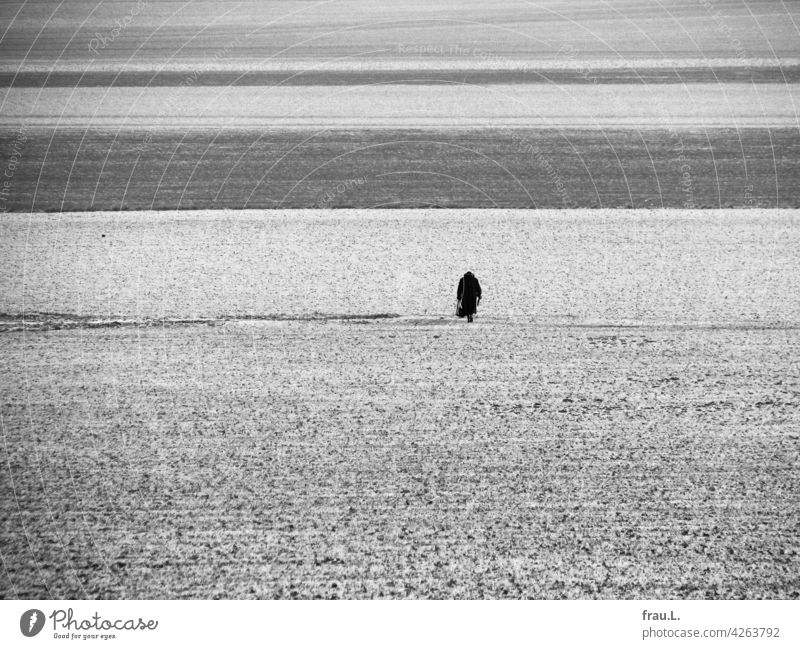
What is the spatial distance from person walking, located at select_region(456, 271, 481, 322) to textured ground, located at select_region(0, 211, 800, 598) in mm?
637

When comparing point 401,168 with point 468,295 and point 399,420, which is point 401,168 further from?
point 399,420

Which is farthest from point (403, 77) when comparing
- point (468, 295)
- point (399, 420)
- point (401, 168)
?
point (399, 420)

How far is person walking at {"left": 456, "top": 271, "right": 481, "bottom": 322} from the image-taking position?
1817 centimetres

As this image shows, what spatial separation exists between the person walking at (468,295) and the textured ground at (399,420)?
0.64 meters

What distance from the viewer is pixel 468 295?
18.4m

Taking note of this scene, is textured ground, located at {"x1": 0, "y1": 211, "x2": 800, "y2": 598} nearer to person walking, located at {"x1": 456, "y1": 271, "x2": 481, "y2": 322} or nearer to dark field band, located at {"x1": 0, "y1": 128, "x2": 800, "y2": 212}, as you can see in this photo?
person walking, located at {"x1": 456, "y1": 271, "x2": 481, "y2": 322}

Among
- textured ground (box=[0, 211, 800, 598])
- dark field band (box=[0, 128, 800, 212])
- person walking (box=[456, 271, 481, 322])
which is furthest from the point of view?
dark field band (box=[0, 128, 800, 212])

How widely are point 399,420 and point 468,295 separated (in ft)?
14.9

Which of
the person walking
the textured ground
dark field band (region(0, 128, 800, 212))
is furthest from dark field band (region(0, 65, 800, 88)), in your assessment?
the person walking

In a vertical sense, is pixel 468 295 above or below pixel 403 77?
above

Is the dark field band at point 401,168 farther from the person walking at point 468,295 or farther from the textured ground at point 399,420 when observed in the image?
the person walking at point 468,295

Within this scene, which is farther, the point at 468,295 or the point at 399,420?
the point at 468,295

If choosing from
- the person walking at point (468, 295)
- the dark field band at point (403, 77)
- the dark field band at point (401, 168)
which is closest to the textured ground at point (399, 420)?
the person walking at point (468, 295)

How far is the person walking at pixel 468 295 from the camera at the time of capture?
715 inches
